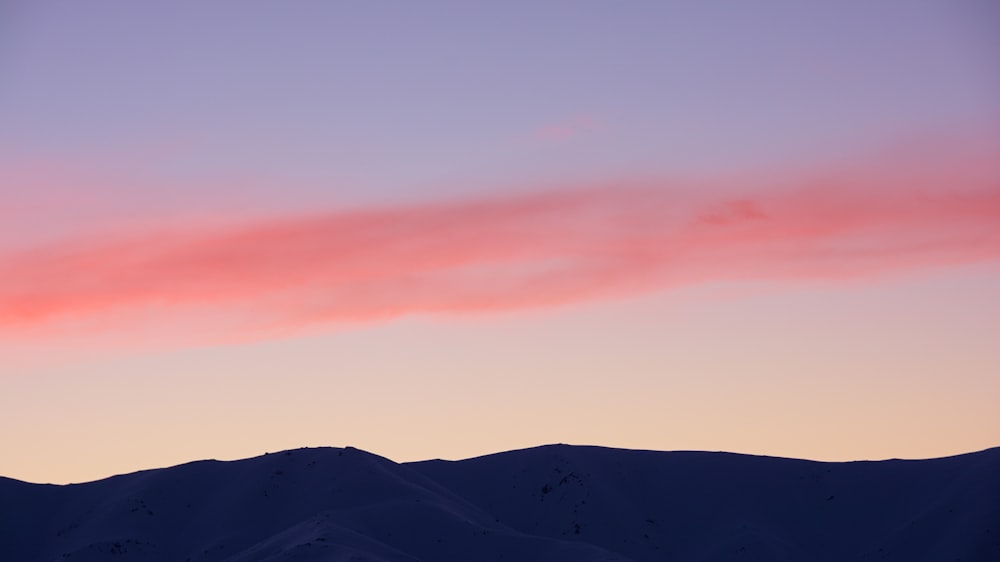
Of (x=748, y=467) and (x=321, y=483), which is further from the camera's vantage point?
(x=748, y=467)

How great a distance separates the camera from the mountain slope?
83.6 metres

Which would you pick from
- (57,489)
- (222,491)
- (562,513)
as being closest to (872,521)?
(562,513)

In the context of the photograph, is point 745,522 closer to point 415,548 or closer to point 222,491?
point 415,548

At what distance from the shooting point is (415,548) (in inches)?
3177

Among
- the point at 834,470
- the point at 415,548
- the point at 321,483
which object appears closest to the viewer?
the point at 415,548

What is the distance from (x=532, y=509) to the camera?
95.0 metres

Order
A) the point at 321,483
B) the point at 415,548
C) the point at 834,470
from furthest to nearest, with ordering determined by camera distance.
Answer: the point at 834,470, the point at 321,483, the point at 415,548

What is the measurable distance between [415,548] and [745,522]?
83.4 feet

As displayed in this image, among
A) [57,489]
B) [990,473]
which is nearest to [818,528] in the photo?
[990,473]

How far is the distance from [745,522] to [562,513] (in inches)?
504

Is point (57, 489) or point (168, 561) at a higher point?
point (57, 489)

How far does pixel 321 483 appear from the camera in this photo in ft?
299

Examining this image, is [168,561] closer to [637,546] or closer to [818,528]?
[637,546]

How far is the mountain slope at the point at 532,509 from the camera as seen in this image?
274 feet
